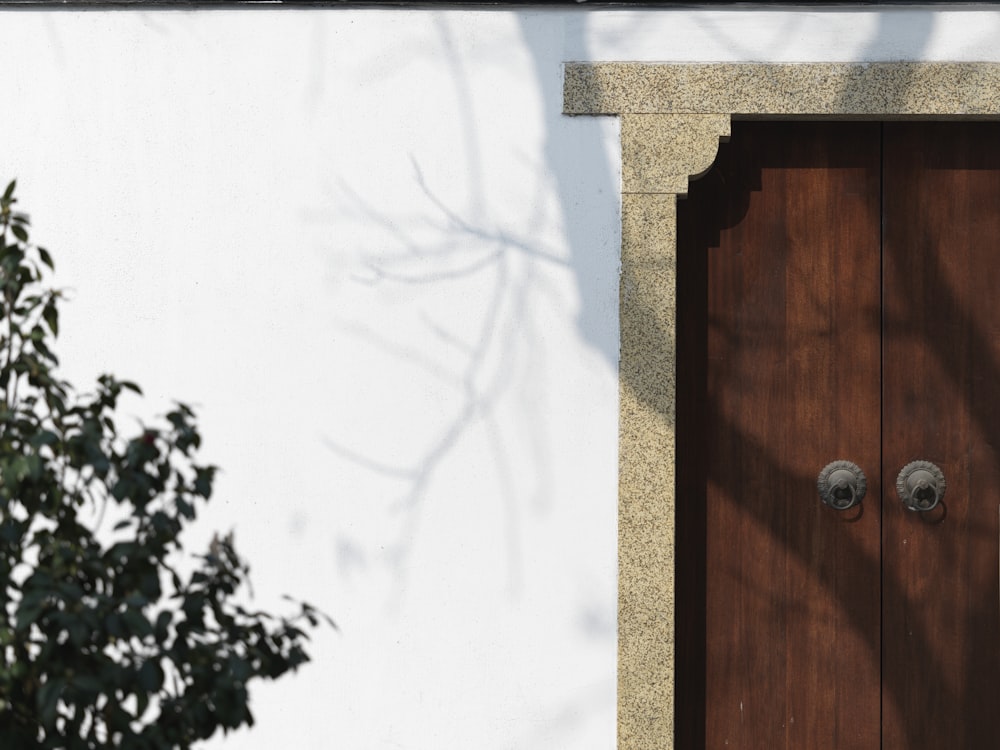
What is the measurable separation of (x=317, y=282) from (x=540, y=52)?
1019mm

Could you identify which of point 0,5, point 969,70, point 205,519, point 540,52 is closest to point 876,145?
point 969,70

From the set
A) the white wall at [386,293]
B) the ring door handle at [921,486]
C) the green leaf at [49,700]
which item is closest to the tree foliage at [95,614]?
the green leaf at [49,700]

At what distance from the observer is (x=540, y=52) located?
4.02 metres

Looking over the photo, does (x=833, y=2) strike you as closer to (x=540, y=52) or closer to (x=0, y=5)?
(x=540, y=52)

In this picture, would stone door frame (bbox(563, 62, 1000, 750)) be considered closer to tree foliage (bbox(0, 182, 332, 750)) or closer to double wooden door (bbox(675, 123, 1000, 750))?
double wooden door (bbox(675, 123, 1000, 750))

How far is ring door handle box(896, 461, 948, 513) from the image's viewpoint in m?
4.11

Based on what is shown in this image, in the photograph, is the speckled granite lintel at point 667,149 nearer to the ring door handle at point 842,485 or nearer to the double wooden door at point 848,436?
the double wooden door at point 848,436

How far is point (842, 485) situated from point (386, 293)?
160 centimetres

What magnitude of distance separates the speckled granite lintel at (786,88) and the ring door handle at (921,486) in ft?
3.74

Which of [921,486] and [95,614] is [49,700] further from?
[921,486]

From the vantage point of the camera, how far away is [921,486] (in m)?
4.09

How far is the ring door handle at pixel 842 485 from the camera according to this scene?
4.13m

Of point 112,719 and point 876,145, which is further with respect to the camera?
point 876,145

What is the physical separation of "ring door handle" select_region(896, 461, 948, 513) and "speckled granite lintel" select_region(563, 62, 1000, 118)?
1.14 meters
